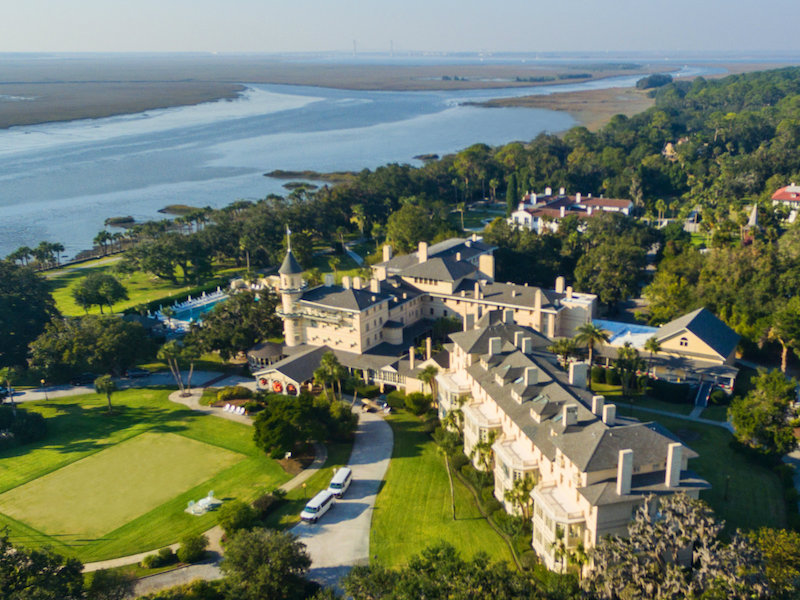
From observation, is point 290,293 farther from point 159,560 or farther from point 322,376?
point 159,560

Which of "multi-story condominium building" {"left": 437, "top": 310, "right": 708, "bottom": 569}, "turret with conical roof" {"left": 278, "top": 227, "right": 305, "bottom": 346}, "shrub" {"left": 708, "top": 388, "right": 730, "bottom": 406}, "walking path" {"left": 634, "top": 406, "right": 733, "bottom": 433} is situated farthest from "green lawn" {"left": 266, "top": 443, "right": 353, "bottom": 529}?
"shrub" {"left": 708, "top": 388, "right": 730, "bottom": 406}

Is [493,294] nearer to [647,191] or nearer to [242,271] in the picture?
[242,271]

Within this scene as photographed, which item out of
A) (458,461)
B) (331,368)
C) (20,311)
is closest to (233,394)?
(331,368)

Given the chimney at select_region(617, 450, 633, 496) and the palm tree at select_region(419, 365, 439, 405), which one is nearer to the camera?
the chimney at select_region(617, 450, 633, 496)

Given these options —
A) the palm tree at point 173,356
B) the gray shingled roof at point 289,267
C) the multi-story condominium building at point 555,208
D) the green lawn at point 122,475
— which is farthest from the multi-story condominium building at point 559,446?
the multi-story condominium building at point 555,208

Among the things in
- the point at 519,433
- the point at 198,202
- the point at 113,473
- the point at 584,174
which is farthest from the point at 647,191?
the point at 113,473

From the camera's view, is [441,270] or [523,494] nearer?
[523,494]

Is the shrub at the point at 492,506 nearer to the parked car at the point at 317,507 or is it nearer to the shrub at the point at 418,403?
the parked car at the point at 317,507

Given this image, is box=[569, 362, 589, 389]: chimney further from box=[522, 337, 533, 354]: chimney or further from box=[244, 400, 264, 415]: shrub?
box=[244, 400, 264, 415]: shrub
